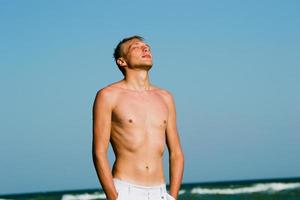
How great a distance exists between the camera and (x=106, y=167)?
5.20 metres

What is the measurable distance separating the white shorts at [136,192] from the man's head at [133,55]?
101 cm

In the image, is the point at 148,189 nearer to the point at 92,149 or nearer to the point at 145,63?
the point at 92,149

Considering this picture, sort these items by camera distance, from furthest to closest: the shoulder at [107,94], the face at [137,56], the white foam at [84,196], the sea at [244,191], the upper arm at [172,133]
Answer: the white foam at [84,196] < the sea at [244,191] < the upper arm at [172,133] < the face at [137,56] < the shoulder at [107,94]

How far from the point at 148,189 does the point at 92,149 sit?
0.57m

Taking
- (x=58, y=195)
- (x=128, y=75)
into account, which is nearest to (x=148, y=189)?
(x=128, y=75)

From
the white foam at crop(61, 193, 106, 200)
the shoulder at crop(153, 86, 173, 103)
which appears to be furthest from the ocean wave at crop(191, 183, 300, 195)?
the shoulder at crop(153, 86, 173, 103)

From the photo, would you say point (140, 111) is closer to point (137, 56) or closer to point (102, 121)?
point (102, 121)

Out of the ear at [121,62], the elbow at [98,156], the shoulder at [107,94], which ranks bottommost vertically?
the elbow at [98,156]

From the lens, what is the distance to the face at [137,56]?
219 inches

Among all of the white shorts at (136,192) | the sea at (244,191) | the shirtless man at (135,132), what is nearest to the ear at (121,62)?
the shirtless man at (135,132)

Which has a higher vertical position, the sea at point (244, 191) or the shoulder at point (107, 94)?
the shoulder at point (107, 94)

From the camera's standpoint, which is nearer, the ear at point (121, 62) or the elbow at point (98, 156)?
the elbow at point (98, 156)

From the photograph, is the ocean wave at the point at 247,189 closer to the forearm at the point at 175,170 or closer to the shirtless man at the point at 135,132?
the forearm at the point at 175,170

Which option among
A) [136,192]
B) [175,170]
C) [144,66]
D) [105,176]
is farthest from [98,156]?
[144,66]
